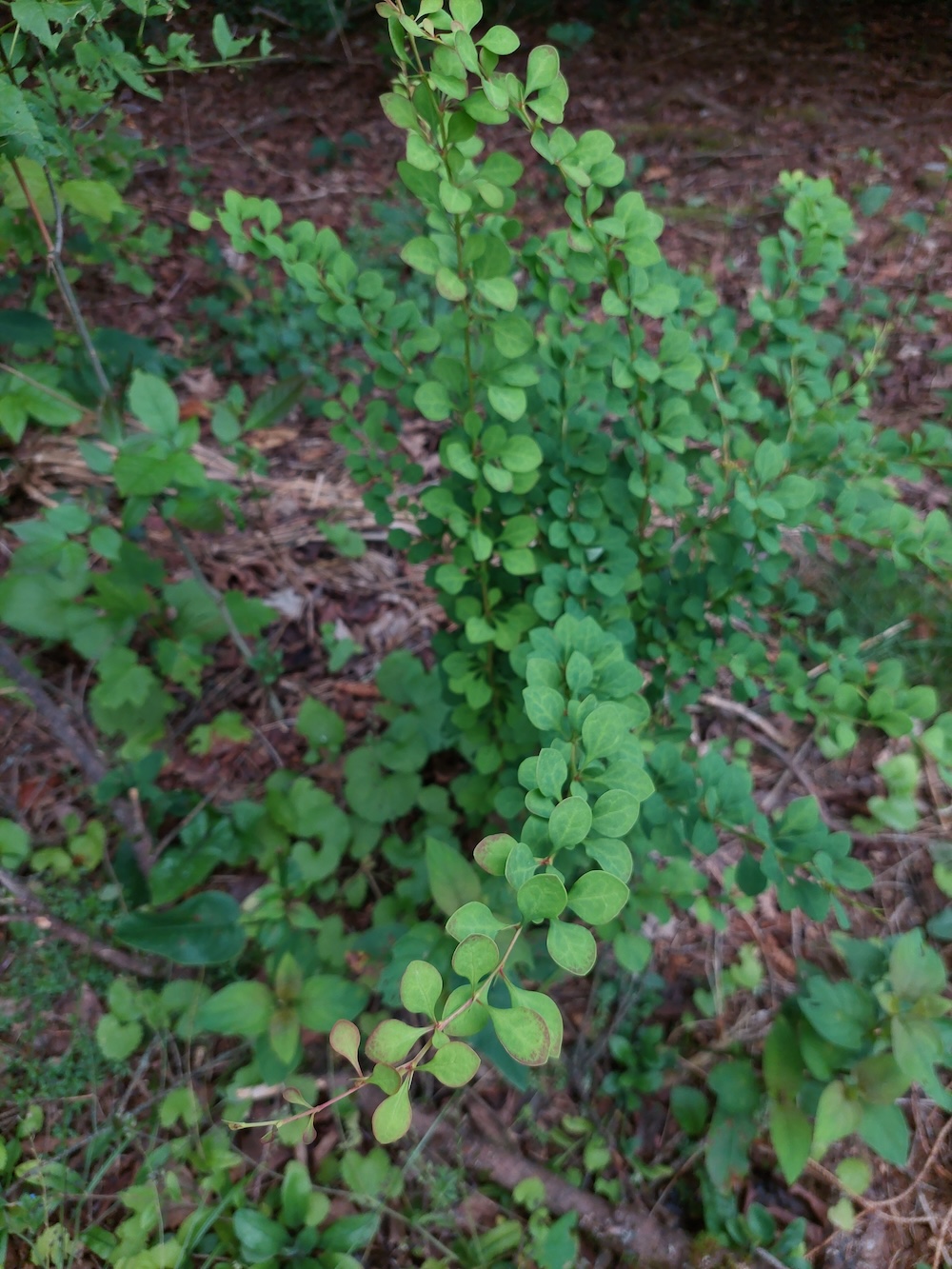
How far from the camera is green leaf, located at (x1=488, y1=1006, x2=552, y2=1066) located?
562 mm

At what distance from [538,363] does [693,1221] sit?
1.63 m

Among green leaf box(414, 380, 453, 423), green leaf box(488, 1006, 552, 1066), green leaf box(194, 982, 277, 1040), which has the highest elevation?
green leaf box(414, 380, 453, 423)

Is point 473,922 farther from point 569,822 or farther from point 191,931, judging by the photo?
point 191,931

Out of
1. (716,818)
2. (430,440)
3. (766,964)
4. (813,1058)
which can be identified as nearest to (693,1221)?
(813,1058)

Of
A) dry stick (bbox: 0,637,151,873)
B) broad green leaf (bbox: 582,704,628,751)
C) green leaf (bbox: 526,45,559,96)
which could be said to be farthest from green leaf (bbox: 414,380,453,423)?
dry stick (bbox: 0,637,151,873)

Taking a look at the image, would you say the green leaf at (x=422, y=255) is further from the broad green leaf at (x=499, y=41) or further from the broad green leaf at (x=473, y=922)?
the broad green leaf at (x=473, y=922)

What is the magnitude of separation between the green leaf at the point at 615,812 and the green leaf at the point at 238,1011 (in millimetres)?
1000

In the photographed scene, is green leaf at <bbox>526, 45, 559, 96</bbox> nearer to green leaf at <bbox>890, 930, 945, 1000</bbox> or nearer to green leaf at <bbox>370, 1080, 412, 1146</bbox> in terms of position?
green leaf at <bbox>370, 1080, 412, 1146</bbox>

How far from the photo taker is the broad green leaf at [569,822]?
63 centimetres

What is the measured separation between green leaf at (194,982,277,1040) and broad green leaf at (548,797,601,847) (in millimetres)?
1016

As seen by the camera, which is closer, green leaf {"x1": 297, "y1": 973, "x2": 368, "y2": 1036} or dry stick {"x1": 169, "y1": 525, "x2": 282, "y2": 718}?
green leaf {"x1": 297, "y1": 973, "x2": 368, "y2": 1036}

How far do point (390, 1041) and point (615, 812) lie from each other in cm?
27

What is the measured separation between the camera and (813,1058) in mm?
→ 1347

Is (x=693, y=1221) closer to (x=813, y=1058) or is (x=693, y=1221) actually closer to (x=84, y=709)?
(x=813, y=1058)
